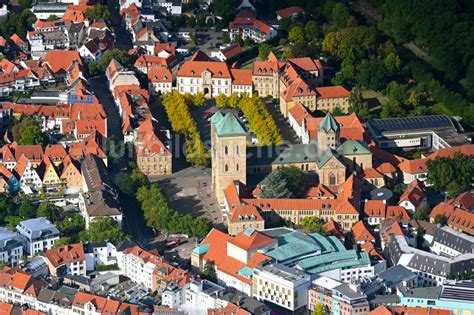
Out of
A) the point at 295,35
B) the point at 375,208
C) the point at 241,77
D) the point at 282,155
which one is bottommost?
the point at 375,208

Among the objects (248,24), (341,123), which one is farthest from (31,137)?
(248,24)

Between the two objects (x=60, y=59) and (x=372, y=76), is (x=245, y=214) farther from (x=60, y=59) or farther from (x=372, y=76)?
(x=60, y=59)

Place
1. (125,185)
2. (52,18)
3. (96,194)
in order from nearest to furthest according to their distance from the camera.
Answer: (96,194)
(125,185)
(52,18)

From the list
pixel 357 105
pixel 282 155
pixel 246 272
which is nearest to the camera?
pixel 246 272

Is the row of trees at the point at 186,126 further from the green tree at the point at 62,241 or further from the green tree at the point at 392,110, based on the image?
the green tree at the point at 62,241

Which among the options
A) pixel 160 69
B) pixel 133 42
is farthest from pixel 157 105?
pixel 133 42

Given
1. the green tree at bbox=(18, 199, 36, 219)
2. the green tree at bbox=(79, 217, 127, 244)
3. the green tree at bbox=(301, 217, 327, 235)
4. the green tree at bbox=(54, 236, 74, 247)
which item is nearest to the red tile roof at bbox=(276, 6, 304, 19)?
the green tree at bbox=(301, 217, 327, 235)

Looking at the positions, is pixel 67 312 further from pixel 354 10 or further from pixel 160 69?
pixel 354 10
